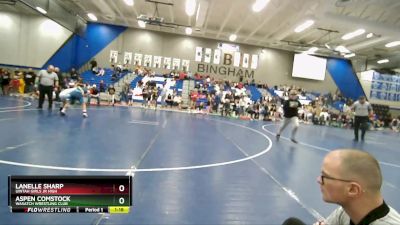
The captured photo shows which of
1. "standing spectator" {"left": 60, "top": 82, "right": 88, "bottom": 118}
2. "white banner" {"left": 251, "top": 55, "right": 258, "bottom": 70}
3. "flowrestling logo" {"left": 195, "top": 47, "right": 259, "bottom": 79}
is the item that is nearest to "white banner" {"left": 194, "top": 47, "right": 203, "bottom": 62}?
"flowrestling logo" {"left": 195, "top": 47, "right": 259, "bottom": 79}

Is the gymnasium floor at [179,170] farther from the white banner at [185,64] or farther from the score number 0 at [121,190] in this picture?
the white banner at [185,64]

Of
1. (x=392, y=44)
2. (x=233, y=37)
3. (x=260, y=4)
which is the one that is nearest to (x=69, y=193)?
(x=260, y=4)

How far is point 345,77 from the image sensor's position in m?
30.2

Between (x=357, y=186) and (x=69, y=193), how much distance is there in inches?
56.4

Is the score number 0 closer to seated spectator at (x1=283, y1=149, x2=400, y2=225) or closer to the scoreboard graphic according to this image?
the scoreboard graphic

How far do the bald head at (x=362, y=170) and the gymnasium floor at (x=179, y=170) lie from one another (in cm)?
219

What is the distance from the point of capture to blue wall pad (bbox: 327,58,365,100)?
30.0 metres

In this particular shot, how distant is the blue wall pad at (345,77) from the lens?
98.4 ft

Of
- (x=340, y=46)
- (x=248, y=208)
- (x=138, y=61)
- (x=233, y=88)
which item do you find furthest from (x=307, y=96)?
(x=248, y=208)

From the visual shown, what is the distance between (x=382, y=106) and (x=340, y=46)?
8.40m

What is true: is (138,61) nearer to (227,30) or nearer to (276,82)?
(227,30)

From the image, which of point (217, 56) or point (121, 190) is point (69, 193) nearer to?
point (121, 190)

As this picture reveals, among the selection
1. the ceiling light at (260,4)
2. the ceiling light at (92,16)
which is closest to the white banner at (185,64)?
the ceiling light at (92,16)

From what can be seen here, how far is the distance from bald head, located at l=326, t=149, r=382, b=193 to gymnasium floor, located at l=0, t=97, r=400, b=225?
2193 millimetres
